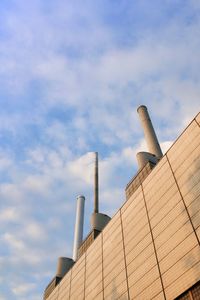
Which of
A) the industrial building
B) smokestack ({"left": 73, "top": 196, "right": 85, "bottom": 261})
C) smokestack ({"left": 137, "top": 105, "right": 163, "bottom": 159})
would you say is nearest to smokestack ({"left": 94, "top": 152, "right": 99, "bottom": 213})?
smokestack ({"left": 73, "top": 196, "right": 85, "bottom": 261})

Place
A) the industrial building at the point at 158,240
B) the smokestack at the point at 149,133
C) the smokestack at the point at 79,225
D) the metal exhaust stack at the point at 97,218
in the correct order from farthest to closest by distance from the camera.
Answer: the smokestack at the point at 79,225, the metal exhaust stack at the point at 97,218, the smokestack at the point at 149,133, the industrial building at the point at 158,240

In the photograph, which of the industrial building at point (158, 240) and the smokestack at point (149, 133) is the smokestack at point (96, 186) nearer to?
the smokestack at point (149, 133)

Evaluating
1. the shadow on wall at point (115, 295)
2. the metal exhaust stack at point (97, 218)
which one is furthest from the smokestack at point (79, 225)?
the shadow on wall at point (115, 295)

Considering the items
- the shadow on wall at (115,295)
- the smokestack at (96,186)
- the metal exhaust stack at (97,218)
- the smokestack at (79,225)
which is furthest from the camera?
the smokestack at (79,225)

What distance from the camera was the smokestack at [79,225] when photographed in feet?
235

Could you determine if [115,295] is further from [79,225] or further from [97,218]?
[79,225]

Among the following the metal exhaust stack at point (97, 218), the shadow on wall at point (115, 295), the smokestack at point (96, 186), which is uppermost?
→ the smokestack at point (96, 186)

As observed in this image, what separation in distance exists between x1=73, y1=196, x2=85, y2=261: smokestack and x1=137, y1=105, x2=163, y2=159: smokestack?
1342 inches

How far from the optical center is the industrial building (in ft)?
69.6

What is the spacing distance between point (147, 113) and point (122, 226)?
31009 mm

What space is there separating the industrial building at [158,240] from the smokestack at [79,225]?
116 feet

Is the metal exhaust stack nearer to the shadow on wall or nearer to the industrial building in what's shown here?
the industrial building

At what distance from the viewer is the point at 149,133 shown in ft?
171

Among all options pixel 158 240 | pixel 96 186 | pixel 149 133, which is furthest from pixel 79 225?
pixel 158 240
